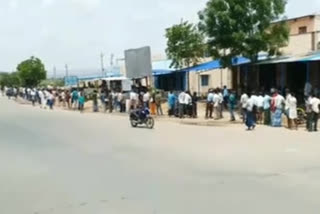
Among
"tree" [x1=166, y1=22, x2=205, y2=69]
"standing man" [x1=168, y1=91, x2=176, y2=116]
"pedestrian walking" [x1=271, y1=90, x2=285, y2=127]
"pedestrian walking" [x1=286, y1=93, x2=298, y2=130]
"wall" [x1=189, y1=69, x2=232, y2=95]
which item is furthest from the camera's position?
"wall" [x1=189, y1=69, x2=232, y2=95]

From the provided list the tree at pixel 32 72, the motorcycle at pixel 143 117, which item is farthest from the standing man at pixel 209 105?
the tree at pixel 32 72

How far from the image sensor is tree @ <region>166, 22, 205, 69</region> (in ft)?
135

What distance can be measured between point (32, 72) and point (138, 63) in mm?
58375

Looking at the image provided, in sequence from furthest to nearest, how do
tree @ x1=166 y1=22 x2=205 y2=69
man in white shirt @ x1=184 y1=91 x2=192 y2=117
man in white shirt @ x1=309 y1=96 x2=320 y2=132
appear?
tree @ x1=166 y1=22 x2=205 y2=69 → man in white shirt @ x1=184 y1=91 x2=192 y2=117 → man in white shirt @ x1=309 y1=96 x2=320 y2=132

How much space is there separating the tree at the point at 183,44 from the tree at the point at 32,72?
165ft

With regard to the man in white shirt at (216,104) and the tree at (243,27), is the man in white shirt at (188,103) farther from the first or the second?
the tree at (243,27)

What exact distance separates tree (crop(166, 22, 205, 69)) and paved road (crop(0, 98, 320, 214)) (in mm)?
21219

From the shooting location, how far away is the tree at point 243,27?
3041 cm

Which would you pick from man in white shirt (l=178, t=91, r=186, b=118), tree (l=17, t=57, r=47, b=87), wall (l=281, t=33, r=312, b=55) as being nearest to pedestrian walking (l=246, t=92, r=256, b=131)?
man in white shirt (l=178, t=91, r=186, b=118)

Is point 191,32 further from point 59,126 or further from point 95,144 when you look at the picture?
point 95,144

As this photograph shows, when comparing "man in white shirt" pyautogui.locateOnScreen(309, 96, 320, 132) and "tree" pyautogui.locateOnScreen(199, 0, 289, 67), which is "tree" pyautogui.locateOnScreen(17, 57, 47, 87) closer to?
"tree" pyautogui.locateOnScreen(199, 0, 289, 67)

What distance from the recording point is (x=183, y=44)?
41125 mm

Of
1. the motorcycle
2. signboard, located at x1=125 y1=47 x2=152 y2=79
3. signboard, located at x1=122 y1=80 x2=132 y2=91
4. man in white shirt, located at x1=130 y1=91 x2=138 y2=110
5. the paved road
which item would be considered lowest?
the paved road

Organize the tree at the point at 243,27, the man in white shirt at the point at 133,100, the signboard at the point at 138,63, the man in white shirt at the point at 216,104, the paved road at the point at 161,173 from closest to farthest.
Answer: the paved road at the point at 161,173 < the man in white shirt at the point at 216,104 < the man in white shirt at the point at 133,100 < the tree at the point at 243,27 < the signboard at the point at 138,63
